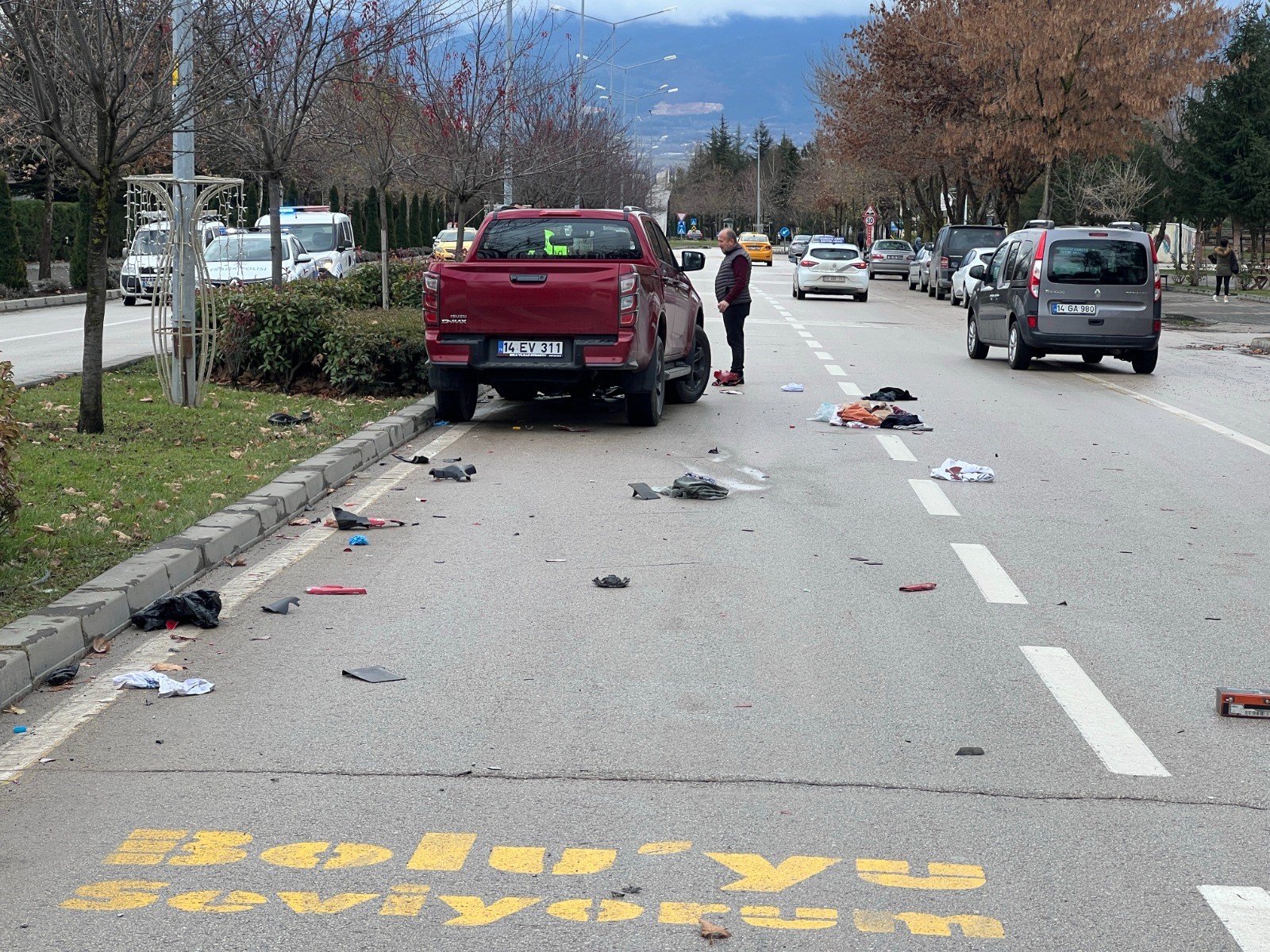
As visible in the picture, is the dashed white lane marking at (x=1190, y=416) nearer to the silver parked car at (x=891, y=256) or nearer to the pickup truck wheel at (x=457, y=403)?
the pickup truck wheel at (x=457, y=403)

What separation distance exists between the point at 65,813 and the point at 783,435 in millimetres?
9316

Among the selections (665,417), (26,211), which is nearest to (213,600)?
(665,417)

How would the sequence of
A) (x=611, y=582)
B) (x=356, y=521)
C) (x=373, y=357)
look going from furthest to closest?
(x=373, y=357) → (x=356, y=521) → (x=611, y=582)

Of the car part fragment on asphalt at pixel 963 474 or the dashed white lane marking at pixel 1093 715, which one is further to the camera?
the car part fragment on asphalt at pixel 963 474

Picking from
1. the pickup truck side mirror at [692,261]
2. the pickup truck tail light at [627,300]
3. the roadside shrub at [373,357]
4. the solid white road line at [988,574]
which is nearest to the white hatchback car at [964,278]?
the pickup truck side mirror at [692,261]

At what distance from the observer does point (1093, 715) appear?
5.56m

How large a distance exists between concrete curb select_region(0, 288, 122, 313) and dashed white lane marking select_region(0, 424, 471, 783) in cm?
2589

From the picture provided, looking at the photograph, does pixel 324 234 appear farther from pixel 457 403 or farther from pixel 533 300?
pixel 533 300

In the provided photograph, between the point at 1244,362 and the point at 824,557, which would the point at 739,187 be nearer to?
the point at 1244,362

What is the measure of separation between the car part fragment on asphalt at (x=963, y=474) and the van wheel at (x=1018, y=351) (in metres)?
8.86

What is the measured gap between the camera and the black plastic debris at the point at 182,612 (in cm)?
668

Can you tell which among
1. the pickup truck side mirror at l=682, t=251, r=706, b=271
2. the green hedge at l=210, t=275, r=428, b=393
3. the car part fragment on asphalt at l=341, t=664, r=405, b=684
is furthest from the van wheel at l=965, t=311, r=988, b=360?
the car part fragment on asphalt at l=341, t=664, r=405, b=684

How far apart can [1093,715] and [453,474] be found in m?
6.06

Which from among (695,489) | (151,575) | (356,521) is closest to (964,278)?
(695,489)
